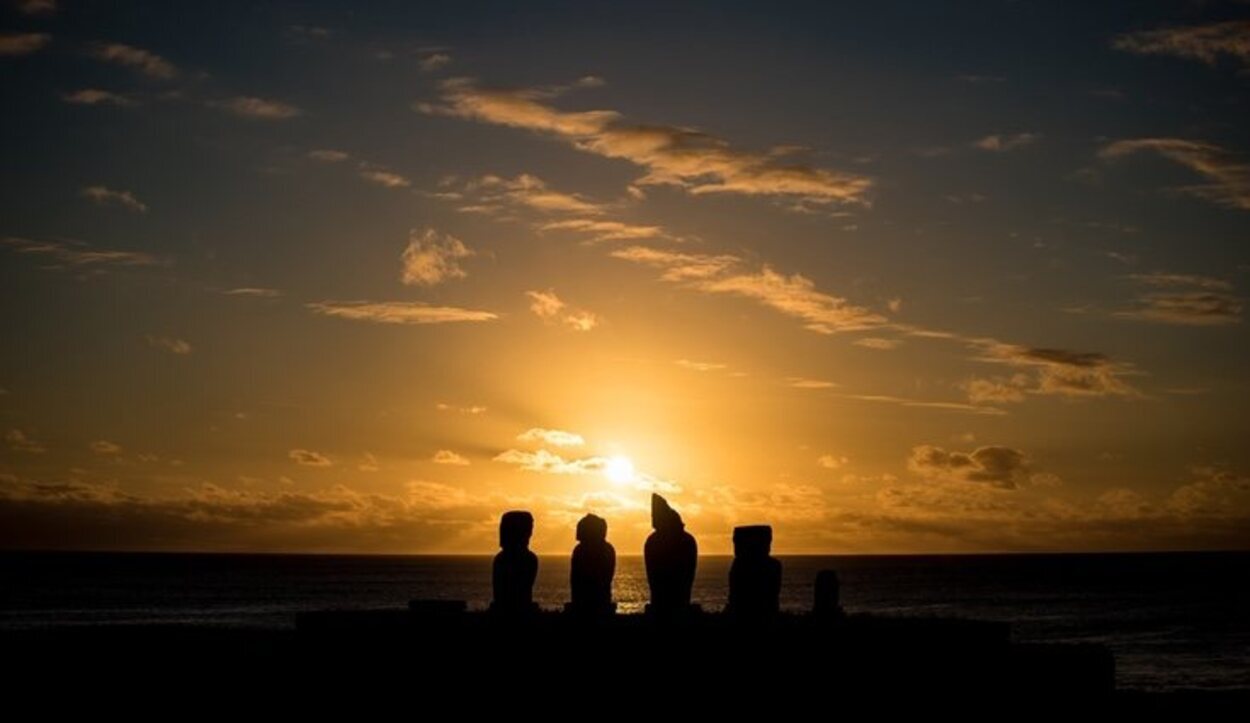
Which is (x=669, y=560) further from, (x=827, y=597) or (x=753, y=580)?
(x=827, y=597)

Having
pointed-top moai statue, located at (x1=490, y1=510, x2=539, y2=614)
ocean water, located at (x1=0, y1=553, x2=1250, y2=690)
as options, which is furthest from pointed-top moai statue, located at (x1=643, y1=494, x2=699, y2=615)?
ocean water, located at (x1=0, y1=553, x2=1250, y2=690)

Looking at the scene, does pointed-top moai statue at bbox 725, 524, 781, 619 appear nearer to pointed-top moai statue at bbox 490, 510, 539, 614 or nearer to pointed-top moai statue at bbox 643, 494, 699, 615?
pointed-top moai statue at bbox 643, 494, 699, 615

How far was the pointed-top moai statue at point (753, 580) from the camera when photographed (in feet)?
106

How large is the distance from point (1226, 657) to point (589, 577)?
166 ft

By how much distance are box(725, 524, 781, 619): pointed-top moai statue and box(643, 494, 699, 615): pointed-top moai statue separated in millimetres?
956

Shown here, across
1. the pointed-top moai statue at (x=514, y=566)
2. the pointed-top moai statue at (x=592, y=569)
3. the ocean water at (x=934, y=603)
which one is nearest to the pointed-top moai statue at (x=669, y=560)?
the pointed-top moai statue at (x=592, y=569)

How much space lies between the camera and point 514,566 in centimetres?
3203

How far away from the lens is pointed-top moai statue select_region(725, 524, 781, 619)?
32.2 m

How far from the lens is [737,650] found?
92.7 feet

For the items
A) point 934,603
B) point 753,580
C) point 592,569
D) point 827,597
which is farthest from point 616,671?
point 934,603

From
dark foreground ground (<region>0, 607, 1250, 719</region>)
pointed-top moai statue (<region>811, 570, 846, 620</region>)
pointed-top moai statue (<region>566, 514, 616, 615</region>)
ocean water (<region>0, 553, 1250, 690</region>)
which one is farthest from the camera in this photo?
ocean water (<region>0, 553, 1250, 690</region>)

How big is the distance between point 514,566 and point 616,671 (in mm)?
4749

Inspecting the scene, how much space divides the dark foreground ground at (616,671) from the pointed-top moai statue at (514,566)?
0.67 m

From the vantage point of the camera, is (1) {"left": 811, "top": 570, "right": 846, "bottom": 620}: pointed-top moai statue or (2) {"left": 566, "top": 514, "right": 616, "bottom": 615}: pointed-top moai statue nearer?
(2) {"left": 566, "top": 514, "right": 616, "bottom": 615}: pointed-top moai statue
